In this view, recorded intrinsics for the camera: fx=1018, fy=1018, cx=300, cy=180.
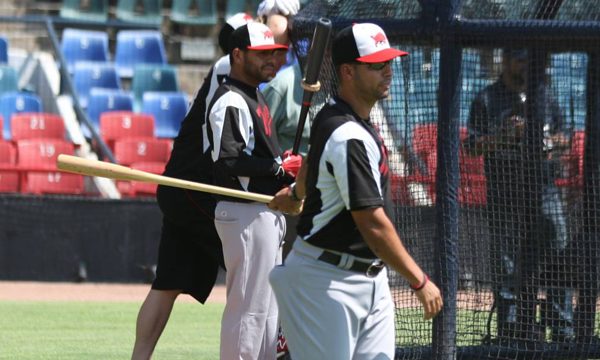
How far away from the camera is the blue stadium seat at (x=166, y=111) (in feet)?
45.8

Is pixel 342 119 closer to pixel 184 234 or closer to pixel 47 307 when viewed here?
pixel 184 234

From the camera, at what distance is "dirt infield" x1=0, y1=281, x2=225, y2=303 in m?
9.45

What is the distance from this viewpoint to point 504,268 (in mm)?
5863

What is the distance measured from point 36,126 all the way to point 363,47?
355 inches

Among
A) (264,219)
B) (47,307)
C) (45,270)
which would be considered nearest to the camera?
(264,219)

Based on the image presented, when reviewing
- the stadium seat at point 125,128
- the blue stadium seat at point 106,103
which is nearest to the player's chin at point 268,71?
the stadium seat at point 125,128

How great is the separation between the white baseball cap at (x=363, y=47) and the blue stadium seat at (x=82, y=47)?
463 inches

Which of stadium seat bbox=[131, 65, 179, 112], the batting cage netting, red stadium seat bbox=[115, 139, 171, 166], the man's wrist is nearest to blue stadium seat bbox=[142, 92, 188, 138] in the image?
stadium seat bbox=[131, 65, 179, 112]

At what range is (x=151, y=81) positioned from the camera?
1486cm

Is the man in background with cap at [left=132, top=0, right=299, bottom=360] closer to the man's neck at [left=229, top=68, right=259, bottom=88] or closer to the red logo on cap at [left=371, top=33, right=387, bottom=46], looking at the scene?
the man's neck at [left=229, top=68, right=259, bottom=88]

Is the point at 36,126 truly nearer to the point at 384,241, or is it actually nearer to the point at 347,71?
the point at 347,71

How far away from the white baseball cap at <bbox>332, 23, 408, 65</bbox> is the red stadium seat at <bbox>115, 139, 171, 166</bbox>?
26.7ft

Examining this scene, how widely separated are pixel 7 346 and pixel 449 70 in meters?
3.51

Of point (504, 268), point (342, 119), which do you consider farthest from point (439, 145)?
point (342, 119)
